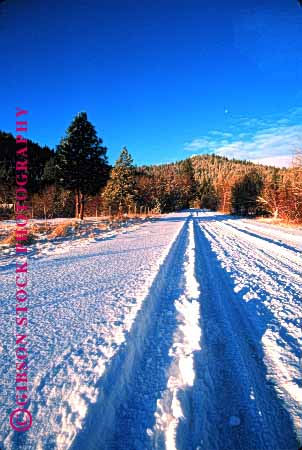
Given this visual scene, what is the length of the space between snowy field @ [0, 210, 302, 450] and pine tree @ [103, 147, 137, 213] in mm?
25444

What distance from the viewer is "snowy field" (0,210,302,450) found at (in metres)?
1.49

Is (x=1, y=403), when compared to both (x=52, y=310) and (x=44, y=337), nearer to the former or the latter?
(x=44, y=337)

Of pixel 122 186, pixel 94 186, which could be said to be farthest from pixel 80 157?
pixel 122 186

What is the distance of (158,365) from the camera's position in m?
2.10

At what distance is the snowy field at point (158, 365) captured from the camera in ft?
4.89

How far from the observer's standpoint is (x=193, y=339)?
2475 mm

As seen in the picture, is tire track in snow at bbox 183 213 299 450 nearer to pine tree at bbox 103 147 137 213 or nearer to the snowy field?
the snowy field

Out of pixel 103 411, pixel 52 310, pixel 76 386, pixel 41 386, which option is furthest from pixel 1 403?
pixel 52 310

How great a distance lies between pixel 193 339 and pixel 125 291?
5.37ft

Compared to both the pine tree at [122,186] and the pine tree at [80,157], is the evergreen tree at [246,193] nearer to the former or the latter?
the pine tree at [122,186]

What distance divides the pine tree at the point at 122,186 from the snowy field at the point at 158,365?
1002 inches

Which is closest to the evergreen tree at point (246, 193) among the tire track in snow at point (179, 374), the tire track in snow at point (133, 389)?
the tire track in snow at point (179, 374)

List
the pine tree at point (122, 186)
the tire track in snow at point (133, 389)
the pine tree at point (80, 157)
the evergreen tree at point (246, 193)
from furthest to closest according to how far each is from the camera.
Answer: the evergreen tree at point (246, 193) → the pine tree at point (122, 186) → the pine tree at point (80, 157) → the tire track in snow at point (133, 389)

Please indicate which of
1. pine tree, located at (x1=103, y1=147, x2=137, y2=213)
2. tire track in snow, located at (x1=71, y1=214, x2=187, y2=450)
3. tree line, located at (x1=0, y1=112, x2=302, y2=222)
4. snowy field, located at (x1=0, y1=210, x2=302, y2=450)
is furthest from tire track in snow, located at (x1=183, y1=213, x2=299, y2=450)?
pine tree, located at (x1=103, y1=147, x2=137, y2=213)
